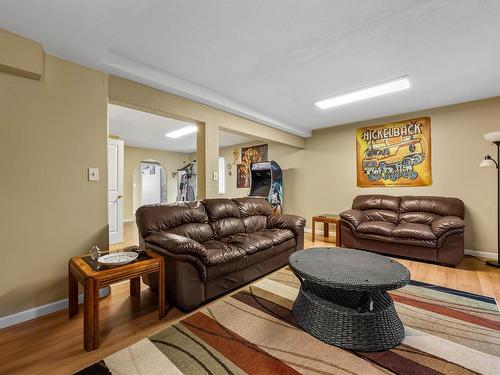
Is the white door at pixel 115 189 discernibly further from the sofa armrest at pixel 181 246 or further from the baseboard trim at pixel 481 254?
the baseboard trim at pixel 481 254

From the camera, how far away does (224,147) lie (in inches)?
293

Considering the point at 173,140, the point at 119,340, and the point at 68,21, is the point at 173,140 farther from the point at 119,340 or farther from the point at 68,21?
the point at 119,340

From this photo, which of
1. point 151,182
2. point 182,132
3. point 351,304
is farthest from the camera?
point 151,182

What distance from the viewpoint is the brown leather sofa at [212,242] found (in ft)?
6.64

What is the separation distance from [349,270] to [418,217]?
2.77 m

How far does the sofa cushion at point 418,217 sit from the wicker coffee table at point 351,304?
234cm

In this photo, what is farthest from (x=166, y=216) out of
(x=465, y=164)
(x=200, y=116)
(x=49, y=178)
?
(x=465, y=164)

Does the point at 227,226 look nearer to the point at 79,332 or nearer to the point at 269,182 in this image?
the point at 79,332

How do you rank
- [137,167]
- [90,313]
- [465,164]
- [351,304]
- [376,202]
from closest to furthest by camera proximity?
[90,313]
[351,304]
[465,164]
[376,202]
[137,167]

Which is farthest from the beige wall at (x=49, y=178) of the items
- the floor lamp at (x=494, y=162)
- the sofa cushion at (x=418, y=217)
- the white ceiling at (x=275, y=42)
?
the floor lamp at (x=494, y=162)

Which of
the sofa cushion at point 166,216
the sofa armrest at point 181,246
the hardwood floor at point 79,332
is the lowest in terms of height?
the hardwood floor at point 79,332

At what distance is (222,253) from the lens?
226cm

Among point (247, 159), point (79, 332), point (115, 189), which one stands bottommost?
point (79, 332)

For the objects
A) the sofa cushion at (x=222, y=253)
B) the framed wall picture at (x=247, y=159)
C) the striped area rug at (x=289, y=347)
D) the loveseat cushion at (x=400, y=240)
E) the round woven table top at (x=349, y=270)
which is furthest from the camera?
the framed wall picture at (x=247, y=159)
